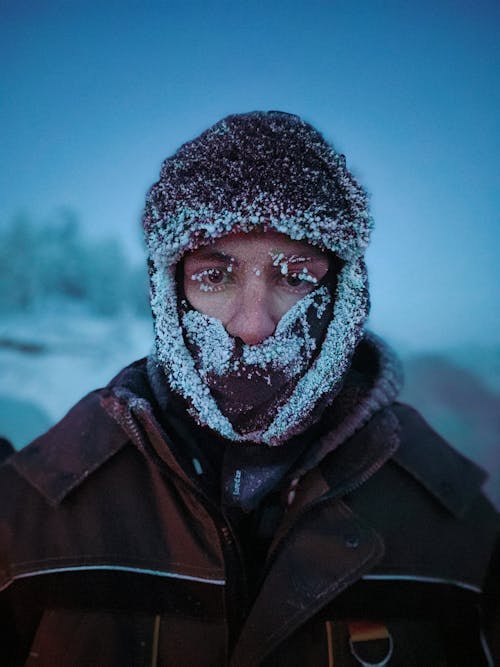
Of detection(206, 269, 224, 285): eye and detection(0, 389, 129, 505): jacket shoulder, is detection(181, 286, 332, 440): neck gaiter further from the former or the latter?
detection(0, 389, 129, 505): jacket shoulder

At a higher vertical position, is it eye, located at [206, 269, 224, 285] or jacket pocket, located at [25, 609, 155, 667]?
eye, located at [206, 269, 224, 285]

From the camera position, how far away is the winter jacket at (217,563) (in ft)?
4.52

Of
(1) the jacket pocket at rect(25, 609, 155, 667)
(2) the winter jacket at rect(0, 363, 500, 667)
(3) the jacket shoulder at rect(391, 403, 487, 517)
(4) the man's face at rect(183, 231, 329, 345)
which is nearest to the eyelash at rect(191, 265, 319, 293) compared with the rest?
(4) the man's face at rect(183, 231, 329, 345)

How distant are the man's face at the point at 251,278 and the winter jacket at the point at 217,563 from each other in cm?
44

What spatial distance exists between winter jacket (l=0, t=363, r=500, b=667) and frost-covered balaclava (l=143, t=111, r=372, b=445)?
20 centimetres

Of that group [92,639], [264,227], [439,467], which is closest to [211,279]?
[264,227]

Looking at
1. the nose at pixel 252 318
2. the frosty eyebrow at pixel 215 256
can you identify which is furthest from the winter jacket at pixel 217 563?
the frosty eyebrow at pixel 215 256

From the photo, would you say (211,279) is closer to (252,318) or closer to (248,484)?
(252,318)

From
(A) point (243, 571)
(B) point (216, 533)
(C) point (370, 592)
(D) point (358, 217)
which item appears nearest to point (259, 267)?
(D) point (358, 217)

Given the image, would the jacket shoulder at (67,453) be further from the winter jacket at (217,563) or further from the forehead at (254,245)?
the forehead at (254,245)

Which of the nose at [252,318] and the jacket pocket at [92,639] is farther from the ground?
the nose at [252,318]

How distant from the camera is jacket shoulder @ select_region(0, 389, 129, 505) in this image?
151cm

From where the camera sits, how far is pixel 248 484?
5.06ft

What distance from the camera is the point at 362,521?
4.76 feet
